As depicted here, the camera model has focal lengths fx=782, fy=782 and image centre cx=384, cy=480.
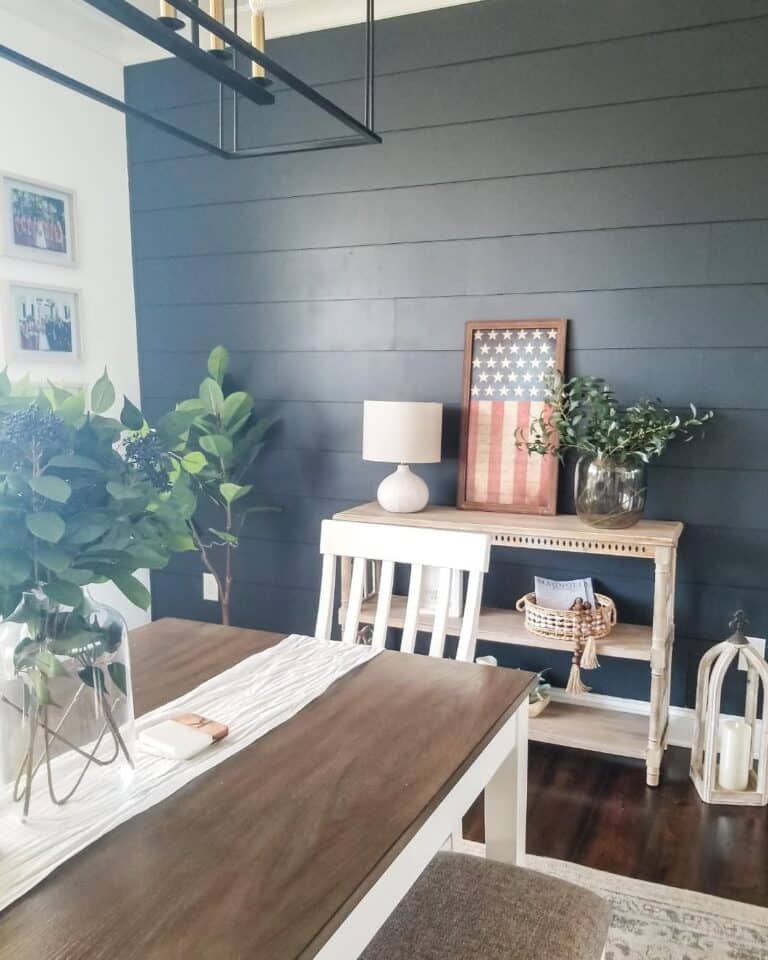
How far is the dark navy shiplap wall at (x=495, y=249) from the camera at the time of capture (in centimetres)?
240

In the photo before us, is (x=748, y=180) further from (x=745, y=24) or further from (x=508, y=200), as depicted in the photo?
(x=508, y=200)

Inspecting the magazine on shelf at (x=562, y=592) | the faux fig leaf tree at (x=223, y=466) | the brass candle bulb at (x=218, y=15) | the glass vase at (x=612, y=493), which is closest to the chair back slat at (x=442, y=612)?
the glass vase at (x=612, y=493)

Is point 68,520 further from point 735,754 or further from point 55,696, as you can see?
point 735,754

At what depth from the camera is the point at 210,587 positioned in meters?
3.33

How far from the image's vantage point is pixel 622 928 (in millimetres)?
1748

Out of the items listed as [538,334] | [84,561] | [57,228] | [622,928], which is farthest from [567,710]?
[57,228]

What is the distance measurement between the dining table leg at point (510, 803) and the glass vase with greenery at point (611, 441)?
113 cm

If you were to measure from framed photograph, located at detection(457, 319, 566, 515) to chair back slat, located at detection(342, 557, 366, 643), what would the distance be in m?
0.98

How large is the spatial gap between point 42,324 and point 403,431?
1421mm

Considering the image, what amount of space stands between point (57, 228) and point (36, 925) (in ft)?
8.84

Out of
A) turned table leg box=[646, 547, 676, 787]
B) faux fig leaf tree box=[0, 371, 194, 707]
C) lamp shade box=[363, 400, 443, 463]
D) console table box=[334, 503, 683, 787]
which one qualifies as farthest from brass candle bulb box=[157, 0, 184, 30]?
turned table leg box=[646, 547, 676, 787]

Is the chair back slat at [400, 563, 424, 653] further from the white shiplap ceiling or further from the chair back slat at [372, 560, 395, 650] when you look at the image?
the white shiplap ceiling

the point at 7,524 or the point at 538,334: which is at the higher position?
the point at 538,334

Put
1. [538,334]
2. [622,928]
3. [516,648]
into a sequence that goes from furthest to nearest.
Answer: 1. [516,648]
2. [538,334]
3. [622,928]
